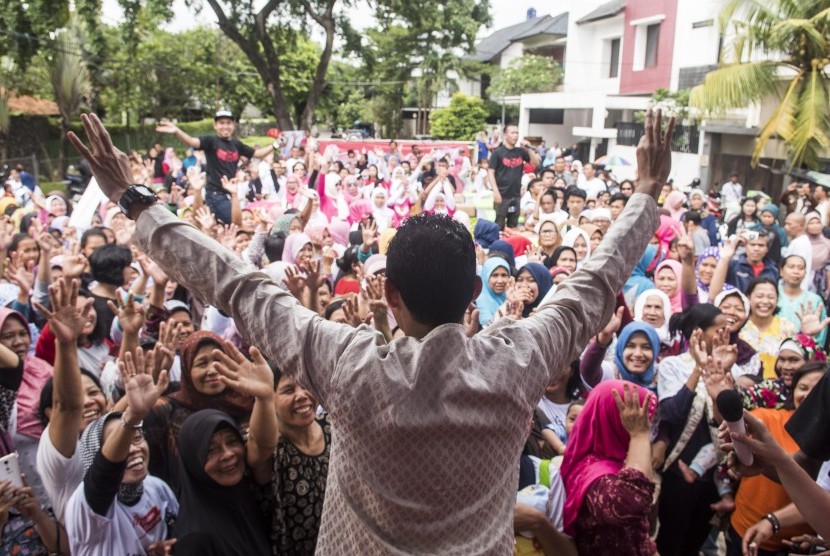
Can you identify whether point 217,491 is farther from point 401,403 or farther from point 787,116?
point 787,116

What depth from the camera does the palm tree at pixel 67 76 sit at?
2248 centimetres

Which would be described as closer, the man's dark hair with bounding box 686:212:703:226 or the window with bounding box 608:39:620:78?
the man's dark hair with bounding box 686:212:703:226

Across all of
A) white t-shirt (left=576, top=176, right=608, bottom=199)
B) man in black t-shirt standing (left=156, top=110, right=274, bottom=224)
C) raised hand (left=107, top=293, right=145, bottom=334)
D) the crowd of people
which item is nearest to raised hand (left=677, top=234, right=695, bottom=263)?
the crowd of people

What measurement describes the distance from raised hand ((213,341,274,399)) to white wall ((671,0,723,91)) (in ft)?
68.7

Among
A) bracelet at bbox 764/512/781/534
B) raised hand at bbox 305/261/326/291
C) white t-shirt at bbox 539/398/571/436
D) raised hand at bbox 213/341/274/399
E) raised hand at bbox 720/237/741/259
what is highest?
raised hand at bbox 305/261/326/291

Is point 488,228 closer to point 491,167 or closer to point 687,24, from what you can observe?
point 491,167

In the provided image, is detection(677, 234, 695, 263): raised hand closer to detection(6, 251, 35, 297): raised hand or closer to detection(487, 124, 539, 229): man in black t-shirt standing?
detection(6, 251, 35, 297): raised hand

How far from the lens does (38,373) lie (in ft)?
10.1

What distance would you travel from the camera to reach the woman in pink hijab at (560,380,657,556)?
87.6 inches

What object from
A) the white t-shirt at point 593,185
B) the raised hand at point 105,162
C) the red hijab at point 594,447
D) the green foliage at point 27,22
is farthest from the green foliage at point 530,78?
the raised hand at point 105,162

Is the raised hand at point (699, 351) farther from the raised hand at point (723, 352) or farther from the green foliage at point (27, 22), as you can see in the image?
the green foliage at point (27, 22)

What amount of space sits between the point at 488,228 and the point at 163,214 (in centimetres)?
562

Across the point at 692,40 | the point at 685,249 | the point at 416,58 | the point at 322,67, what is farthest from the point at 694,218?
the point at 416,58

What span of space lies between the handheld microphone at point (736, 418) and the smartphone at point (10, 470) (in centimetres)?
216
